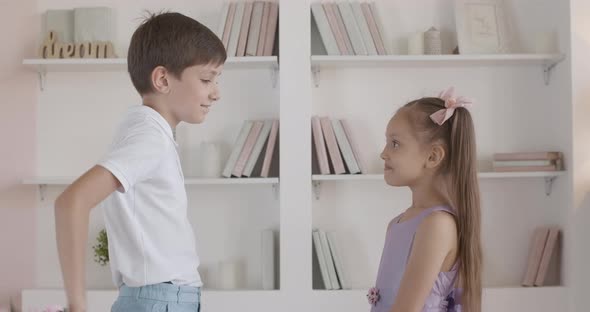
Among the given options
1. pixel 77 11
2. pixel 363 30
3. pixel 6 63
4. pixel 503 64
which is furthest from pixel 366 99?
pixel 6 63

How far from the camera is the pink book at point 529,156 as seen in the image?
3.71m

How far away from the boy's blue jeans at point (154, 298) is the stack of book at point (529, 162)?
2.27 meters

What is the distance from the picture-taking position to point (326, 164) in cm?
373

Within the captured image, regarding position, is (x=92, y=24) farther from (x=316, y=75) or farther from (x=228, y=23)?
(x=316, y=75)

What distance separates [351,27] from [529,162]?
922 millimetres

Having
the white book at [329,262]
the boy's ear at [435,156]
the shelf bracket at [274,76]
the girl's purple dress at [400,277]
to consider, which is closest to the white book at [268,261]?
the white book at [329,262]

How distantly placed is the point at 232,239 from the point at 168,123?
6.97 feet

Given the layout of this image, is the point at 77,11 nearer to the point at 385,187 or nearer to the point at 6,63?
the point at 6,63

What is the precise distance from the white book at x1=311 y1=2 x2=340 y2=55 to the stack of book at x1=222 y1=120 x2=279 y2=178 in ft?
1.24

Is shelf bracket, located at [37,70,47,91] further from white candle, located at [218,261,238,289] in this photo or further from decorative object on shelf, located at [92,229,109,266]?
white candle, located at [218,261,238,289]

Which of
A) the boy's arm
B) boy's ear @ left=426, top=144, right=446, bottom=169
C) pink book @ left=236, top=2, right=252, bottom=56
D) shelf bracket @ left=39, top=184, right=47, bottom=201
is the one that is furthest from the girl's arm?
shelf bracket @ left=39, top=184, right=47, bottom=201

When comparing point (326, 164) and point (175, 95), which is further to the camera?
point (326, 164)

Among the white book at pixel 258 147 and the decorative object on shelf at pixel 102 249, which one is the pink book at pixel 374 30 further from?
the decorative object on shelf at pixel 102 249

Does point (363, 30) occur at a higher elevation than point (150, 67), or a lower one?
higher
